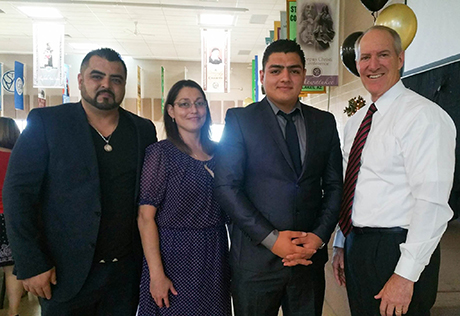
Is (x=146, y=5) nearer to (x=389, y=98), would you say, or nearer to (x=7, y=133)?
(x=7, y=133)

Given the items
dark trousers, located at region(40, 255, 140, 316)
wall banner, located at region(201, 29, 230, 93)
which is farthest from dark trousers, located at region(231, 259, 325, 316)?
wall banner, located at region(201, 29, 230, 93)

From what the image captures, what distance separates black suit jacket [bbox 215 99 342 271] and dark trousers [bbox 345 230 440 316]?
0.46ft

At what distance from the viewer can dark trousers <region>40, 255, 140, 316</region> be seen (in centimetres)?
158

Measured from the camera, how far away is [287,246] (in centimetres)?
137

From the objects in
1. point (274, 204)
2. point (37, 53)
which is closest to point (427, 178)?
point (274, 204)

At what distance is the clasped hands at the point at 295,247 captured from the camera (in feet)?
4.51

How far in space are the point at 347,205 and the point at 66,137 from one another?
1.37m

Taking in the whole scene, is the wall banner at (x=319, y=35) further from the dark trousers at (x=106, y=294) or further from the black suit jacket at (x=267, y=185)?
the dark trousers at (x=106, y=294)

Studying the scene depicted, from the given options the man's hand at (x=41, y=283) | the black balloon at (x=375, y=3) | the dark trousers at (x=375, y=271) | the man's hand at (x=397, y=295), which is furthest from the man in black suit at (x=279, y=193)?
the black balloon at (x=375, y=3)

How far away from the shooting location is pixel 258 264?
146cm

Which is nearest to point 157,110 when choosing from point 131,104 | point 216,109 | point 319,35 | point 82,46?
point 131,104

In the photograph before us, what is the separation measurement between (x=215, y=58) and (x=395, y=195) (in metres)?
7.85

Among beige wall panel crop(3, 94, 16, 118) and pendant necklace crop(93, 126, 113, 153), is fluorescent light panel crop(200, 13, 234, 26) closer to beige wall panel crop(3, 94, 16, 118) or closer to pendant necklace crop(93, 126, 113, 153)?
pendant necklace crop(93, 126, 113, 153)

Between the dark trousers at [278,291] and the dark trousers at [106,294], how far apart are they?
60 cm
